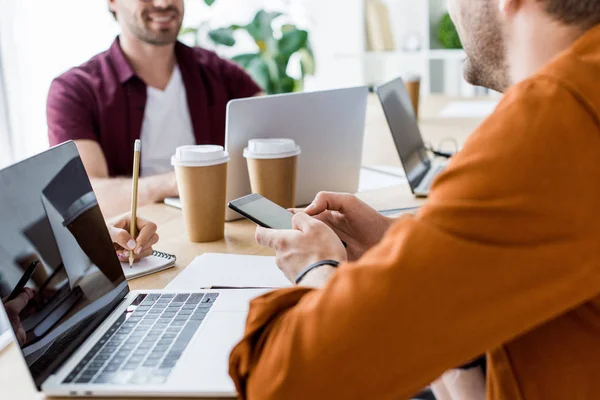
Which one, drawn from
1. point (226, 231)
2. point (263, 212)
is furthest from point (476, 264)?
point (226, 231)

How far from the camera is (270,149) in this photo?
52.4 inches

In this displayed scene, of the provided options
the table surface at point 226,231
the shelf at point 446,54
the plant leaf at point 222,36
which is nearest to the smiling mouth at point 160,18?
the table surface at point 226,231

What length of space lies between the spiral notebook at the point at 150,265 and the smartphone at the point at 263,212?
0.58 ft

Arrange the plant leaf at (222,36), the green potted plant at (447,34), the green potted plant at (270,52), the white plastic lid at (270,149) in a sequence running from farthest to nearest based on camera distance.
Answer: the green potted plant at (447,34)
the green potted plant at (270,52)
the plant leaf at (222,36)
the white plastic lid at (270,149)

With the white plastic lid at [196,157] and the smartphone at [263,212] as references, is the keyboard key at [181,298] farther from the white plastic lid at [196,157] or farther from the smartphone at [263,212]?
the white plastic lid at [196,157]

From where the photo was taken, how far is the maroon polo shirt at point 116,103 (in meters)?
1.98

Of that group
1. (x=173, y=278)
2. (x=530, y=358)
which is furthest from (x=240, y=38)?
(x=530, y=358)

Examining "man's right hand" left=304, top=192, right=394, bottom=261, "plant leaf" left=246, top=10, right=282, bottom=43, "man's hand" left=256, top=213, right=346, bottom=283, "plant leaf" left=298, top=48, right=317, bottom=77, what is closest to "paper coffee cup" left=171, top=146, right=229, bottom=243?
"man's right hand" left=304, top=192, right=394, bottom=261

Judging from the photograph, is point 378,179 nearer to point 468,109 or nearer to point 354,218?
point 354,218

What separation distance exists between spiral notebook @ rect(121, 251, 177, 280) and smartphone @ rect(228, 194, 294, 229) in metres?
0.18

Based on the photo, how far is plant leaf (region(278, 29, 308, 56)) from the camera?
3979mm

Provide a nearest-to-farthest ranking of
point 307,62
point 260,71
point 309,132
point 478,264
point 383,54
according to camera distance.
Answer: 1. point 478,264
2. point 309,132
3. point 260,71
4. point 307,62
5. point 383,54

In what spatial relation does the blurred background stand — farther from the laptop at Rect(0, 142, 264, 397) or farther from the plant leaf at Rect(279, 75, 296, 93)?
the laptop at Rect(0, 142, 264, 397)

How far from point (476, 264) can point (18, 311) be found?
1.61 feet
